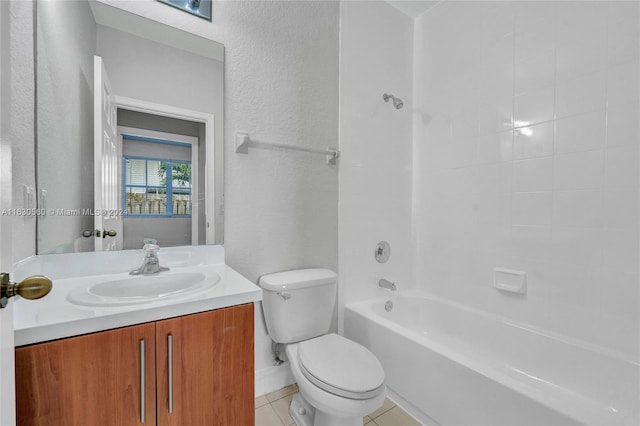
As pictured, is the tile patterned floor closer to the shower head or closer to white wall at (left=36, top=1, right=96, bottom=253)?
white wall at (left=36, top=1, right=96, bottom=253)

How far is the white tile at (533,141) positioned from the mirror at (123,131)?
5.37 feet

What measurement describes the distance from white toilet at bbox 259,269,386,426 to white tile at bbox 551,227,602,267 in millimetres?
1112

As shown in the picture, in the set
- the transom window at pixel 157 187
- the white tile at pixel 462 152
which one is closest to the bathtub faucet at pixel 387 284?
the white tile at pixel 462 152

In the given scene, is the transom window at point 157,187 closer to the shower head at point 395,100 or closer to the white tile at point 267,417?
the white tile at point 267,417

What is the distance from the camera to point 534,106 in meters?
1.61

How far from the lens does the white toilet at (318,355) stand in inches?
44.7

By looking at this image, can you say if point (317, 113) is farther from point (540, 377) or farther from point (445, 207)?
point (540, 377)

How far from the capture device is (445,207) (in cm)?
206

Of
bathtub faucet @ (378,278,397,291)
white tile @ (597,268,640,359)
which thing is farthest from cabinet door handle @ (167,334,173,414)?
white tile @ (597,268,640,359)

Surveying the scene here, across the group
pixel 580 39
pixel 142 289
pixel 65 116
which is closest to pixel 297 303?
pixel 142 289

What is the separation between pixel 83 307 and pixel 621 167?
2.15 meters

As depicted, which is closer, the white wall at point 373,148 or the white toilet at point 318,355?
the white toilet at point 318,355

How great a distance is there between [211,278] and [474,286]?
1598 millimetres

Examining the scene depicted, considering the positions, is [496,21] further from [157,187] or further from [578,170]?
[157,187]
